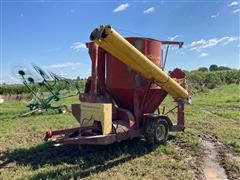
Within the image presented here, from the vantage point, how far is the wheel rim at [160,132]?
7440mm

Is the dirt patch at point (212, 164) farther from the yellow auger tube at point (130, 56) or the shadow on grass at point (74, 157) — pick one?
the yellow auger tube at point (130, 56)

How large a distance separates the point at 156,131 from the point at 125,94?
3.63 feet

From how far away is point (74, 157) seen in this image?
6582 mm

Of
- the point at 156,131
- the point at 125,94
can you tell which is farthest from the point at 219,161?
the point at 125,94

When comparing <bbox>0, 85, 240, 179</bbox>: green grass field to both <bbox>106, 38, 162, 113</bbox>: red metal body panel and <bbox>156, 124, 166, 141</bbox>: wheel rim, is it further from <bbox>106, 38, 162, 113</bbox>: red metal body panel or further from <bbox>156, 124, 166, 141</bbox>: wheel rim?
<bbox>106, 38, 162, 113</bbox>: red metal body panel

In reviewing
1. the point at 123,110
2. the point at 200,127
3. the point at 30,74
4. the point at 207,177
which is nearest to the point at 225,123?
the point at 200,127

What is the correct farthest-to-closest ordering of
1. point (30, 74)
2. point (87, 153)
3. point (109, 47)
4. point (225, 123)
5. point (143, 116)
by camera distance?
point (30, 74) < point (225, 123) < point (143, 116) < point (87, 153) < point (109, 47)

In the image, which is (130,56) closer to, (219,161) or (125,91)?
(125,91)

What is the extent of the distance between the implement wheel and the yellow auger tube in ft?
2.54

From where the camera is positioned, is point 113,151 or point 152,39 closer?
point 113,151

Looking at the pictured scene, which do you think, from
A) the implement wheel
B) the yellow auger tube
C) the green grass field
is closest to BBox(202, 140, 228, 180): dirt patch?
the green grass field

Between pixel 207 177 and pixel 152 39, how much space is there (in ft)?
11.1

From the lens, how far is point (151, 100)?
7633 millimetres

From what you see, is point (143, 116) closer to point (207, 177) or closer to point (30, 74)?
point (207, 177)
